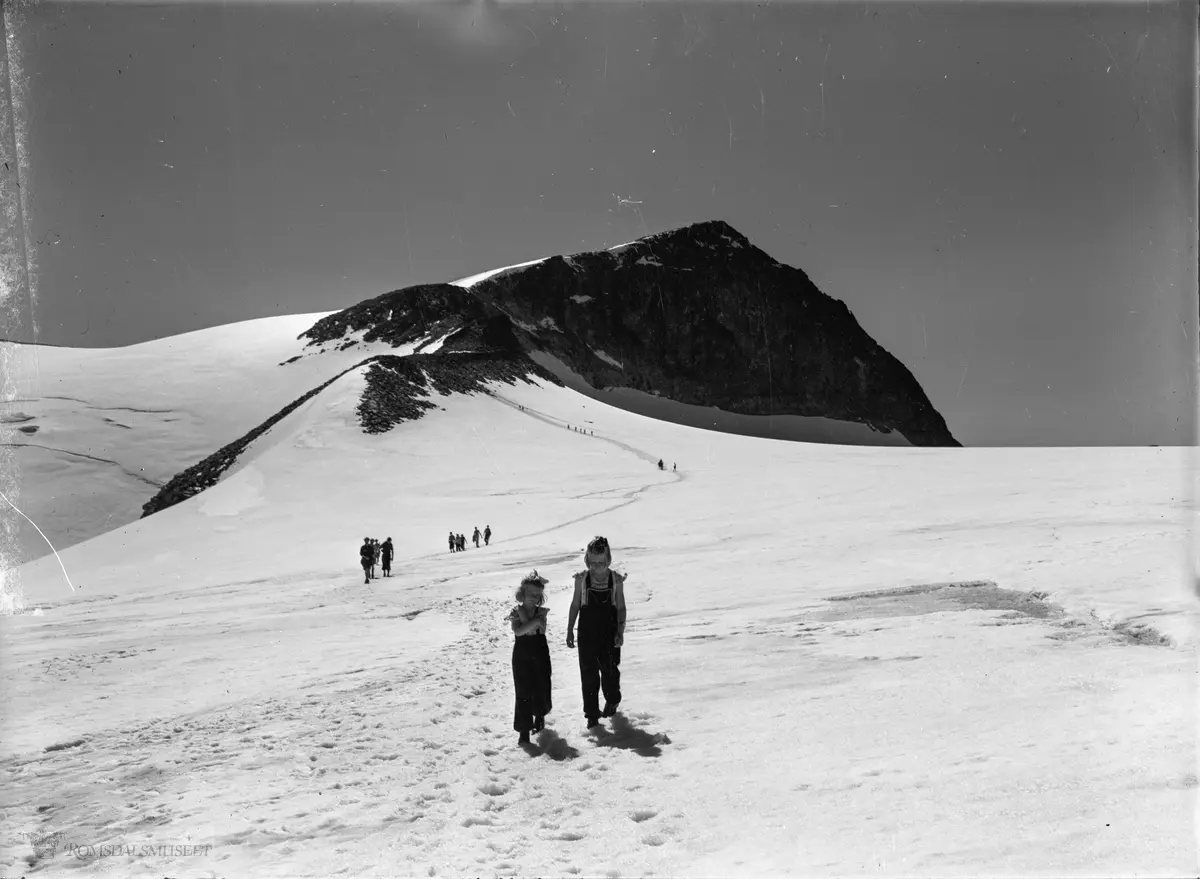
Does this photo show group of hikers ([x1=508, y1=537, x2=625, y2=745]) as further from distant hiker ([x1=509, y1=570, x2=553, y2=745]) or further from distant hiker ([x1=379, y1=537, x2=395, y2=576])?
distant hiker ([x1=379, y1=537, x2=395, y2=576])

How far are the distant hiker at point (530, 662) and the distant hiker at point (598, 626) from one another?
1.09 feet

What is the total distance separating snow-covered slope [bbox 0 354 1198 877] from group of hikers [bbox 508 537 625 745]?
0.97 ft

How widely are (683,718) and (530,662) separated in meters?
1.50

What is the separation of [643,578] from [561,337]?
387ft

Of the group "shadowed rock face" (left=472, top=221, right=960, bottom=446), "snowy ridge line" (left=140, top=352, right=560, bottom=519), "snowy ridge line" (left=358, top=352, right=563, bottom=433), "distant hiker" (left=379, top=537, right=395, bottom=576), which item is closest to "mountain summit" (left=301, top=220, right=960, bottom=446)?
"shadowed rock face" (left=472, top=221, right=960, bottom=446)

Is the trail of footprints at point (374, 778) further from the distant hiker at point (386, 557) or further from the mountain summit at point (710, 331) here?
the mountain summit at point (710, 331)


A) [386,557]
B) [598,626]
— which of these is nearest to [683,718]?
[598,626]

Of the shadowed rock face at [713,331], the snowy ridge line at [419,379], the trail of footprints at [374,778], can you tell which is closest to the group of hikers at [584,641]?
the trail of footprints at [374,778]

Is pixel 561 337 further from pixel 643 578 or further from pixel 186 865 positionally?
pixel 186 865

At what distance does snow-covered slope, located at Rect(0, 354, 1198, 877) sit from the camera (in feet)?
16.1

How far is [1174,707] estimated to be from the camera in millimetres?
5676

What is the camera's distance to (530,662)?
762cm

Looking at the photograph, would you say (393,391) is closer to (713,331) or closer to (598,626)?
(598,626)

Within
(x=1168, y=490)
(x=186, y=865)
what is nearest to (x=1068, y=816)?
(x=186, y=865)
